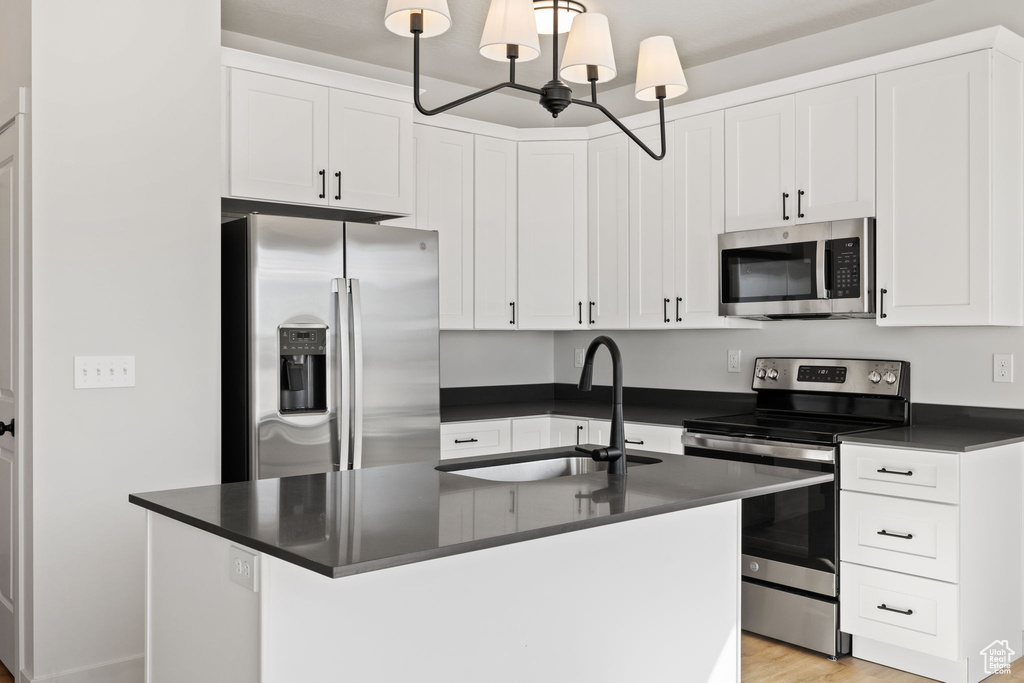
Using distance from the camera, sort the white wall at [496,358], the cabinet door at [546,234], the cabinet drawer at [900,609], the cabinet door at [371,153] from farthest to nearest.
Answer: the white wall at [496,358] → the cabinet door at [546,234] → the cabinet door at [371,153] → the cabinet drawer at [900,609]

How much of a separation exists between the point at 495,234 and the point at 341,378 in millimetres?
1442

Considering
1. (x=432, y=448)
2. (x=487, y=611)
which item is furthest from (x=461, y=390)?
(x=487, y=611)

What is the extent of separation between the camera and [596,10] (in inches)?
145

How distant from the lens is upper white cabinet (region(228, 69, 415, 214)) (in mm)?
3475

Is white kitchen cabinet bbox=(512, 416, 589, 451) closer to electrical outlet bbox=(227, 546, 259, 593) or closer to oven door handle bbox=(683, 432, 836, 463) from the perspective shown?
oven door handle bbox=(683, 432, 836, 463)

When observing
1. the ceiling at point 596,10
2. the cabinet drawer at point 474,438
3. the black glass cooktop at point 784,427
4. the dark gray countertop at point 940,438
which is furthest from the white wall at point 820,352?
the ceiling at point 596,10

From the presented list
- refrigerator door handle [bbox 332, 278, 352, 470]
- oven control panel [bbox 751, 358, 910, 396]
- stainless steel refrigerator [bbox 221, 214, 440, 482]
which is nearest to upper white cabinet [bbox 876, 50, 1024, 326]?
oven control panel [bbox 751, 358, 910, 396]

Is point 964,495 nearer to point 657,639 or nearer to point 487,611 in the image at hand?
point 657,639

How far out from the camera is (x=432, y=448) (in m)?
3.62

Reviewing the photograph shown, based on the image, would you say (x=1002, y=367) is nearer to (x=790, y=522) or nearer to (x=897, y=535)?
(x=897, y=535)

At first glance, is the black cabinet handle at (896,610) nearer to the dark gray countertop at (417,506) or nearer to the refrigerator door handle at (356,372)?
the dark gray countertop at (417,506)

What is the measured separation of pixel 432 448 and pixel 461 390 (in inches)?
46.0

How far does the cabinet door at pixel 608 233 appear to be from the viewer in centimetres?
437

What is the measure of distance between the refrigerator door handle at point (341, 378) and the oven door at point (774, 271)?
1.70 m
